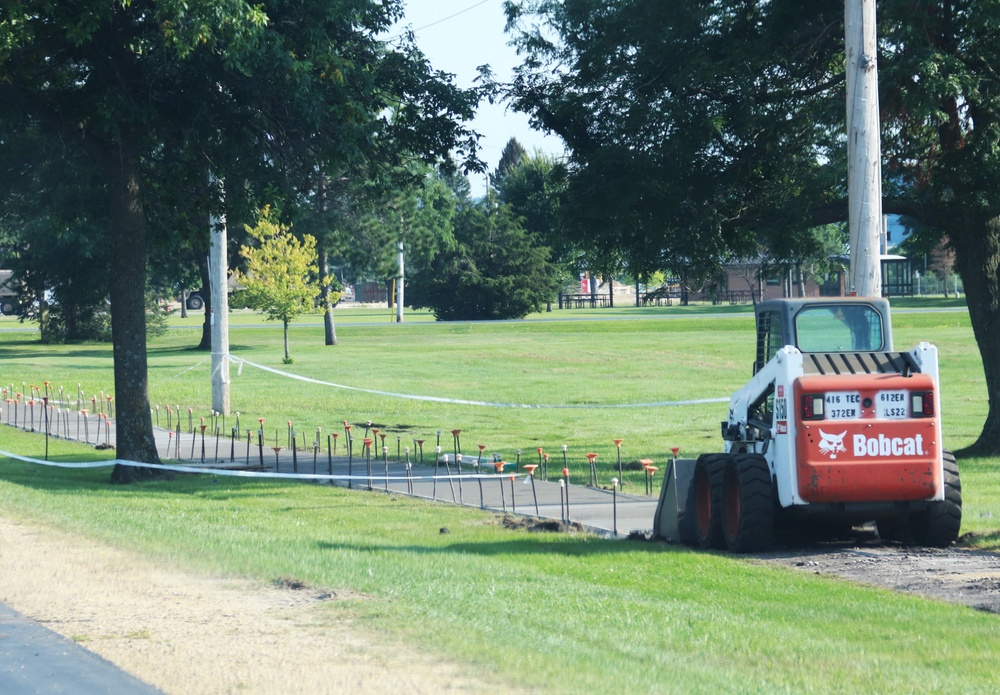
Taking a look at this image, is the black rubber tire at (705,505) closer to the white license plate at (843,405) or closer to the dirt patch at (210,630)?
the white license plate at (843,405)

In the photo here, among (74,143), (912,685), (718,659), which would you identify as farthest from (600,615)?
(74,143)

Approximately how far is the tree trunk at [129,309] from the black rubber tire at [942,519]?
10.9 metres

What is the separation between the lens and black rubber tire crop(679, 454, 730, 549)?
11.9 m

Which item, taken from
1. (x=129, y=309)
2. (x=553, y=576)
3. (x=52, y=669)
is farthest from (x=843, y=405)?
(x=129, y=309)

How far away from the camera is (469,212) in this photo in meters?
88.0

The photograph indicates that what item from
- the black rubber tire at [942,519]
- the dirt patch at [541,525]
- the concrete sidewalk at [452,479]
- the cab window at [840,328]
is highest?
the cab window at [840,328]

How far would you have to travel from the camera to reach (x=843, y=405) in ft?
35.9

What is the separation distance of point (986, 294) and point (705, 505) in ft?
30.9

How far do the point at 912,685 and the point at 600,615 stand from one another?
238 cm

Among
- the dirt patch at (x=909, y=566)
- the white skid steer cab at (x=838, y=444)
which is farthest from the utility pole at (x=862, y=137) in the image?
the dirt patch at (x=909, y=566)

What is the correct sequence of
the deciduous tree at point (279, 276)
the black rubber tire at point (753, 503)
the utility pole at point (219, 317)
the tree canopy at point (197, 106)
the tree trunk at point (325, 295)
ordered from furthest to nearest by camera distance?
the tree trunk at point (325, 295) < the deciduous tree at point (279, 276) < the utility pole at point (219, 317) < the tree canopy at point (197, 106) < the black rubber tire at point (753, 503)

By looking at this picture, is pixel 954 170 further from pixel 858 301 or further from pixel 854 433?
pixel 854 433

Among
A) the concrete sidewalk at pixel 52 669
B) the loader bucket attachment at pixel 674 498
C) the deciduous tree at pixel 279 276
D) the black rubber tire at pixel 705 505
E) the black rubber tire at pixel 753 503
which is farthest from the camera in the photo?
the deciduous tree at pixel 279 276

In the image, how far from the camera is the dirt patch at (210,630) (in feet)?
22.4
